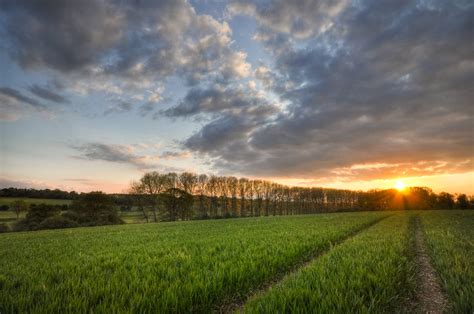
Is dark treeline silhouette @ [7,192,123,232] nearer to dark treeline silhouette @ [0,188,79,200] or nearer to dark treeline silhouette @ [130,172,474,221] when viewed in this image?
dark treeline silhouette @ [130,172,474,221]

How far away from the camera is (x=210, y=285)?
514 cm

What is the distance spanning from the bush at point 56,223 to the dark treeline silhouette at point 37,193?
5227 centimetres

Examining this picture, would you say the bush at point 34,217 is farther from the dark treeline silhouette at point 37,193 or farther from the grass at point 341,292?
the grass at point 341,292

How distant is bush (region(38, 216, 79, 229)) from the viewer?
43656 mm

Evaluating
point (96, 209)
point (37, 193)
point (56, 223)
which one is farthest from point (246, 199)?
point (37, 193)

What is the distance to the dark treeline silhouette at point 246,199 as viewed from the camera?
2677 inches

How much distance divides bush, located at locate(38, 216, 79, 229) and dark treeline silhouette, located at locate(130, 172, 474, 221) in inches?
812

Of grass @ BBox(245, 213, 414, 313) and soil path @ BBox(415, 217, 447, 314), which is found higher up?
grass @ BBox(245, 213, 414, 313)

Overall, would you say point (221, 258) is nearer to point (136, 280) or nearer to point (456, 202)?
point (136, 280)

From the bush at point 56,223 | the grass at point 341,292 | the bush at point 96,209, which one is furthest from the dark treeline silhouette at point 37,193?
the grass at point 341,292

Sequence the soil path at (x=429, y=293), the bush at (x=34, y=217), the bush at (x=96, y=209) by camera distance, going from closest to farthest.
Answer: the soil path at (x=429, y=293) < the bush at (x=34, y=217) < the bush at (x=96, y=209)

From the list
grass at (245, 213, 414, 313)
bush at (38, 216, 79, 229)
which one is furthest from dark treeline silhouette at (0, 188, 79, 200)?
grass at (245, 213, 414, 313)

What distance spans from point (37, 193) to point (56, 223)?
75222 millimetres

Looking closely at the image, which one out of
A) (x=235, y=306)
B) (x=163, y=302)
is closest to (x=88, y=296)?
(x=163, y=302)
